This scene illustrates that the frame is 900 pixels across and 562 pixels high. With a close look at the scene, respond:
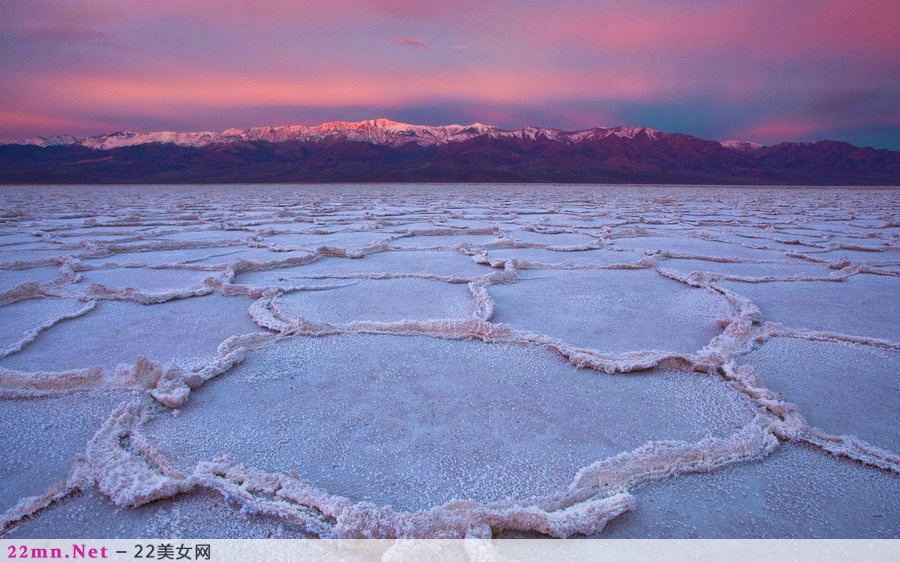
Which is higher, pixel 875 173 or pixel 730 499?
pixel 875 173

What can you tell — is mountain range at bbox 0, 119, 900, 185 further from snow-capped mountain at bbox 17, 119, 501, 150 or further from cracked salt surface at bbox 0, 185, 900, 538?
cracked salt surface at bbox 0, 185, 900, 538

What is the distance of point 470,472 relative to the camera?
919 mm

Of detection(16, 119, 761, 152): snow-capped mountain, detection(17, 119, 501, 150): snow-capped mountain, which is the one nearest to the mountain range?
detection(16, 119, 761, 152): snow-capped mountain

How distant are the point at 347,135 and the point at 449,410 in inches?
4044

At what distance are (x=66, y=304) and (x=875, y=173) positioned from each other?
225 ft

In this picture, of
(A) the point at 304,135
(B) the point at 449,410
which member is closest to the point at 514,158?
(A) the point at 304,135

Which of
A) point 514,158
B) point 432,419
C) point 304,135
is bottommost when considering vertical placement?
point 432,419

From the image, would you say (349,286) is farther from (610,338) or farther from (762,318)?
(762,318)

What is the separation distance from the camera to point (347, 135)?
9694 cm

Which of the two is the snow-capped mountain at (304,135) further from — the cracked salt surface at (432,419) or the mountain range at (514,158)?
the cracked salt surface at (432,419)

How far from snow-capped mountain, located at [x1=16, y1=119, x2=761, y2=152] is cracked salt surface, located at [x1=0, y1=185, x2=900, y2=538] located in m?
73.3

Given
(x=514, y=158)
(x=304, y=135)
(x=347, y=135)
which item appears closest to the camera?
(x=514, y=158)

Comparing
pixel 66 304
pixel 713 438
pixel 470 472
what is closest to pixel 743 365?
pixel 713 438

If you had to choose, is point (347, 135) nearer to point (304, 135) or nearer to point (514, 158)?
point (304, 135)
